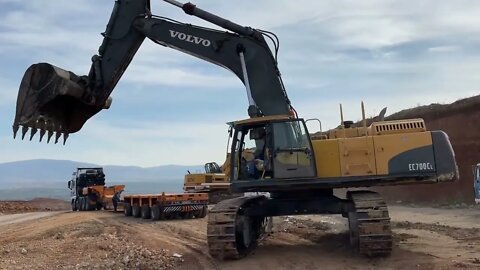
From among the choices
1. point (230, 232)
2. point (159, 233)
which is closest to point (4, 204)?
point (159, 233)

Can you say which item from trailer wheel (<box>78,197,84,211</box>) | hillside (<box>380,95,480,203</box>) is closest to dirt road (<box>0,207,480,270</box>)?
trailer wheel (<box>78,197,84,211</box>)

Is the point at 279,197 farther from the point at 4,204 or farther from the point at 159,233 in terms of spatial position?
the point at 4,204

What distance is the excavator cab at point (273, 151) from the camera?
11922 millimetres

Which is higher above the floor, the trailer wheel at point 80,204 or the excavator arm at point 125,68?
the excavator arm at point 125,68

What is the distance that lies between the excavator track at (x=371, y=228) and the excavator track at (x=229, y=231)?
229 centimetres

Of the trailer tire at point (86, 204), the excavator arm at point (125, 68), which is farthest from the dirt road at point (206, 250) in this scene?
the trailer tire at point (86, 204)

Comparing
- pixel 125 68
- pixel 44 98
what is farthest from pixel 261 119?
pixel 44 98

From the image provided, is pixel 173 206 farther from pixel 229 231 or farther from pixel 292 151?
pixel 292 151

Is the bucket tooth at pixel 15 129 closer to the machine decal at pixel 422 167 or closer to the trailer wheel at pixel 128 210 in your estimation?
the machine decal at pixel 422 167

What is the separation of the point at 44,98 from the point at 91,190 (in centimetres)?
2481

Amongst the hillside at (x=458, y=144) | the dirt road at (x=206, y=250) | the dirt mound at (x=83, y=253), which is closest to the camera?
the dirt road at (x=206, y=250)

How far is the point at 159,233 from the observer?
1908cm

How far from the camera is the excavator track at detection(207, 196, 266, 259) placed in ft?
38.3

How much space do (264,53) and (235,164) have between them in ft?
8.76
